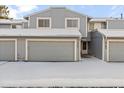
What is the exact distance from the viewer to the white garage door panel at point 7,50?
1764 centimetres

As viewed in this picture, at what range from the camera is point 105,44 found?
17719 millimetres

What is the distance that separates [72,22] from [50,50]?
5757mm

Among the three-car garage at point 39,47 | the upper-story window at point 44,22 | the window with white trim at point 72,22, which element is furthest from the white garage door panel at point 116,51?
the upper-story window at point 44,22

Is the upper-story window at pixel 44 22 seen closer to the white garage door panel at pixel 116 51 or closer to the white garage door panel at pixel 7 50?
the white garage door panel at pixel 7 50

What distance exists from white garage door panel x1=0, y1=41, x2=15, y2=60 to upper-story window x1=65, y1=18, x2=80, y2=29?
21.4 ft

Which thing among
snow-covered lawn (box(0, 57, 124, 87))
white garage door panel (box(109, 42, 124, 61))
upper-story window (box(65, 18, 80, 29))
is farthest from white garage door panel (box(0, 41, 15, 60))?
white garage door panel (box(109, 42, 124, 61))

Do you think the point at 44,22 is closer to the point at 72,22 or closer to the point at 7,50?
the point at 72,22

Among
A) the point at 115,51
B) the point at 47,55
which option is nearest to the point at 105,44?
the point at 115,51

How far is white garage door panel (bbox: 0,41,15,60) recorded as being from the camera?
57.9ft

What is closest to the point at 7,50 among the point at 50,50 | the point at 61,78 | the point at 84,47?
the point at 50,50

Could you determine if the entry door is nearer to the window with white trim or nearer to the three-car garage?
the window with white trim

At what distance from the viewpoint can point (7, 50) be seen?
58.0ft

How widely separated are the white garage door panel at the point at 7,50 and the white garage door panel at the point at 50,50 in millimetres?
1333
